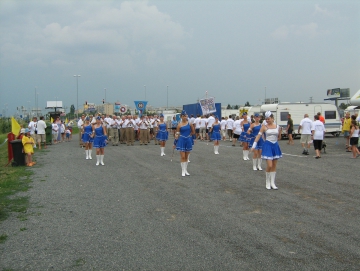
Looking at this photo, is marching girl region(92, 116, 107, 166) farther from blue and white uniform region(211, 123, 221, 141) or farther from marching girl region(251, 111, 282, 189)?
marching girl region(251, 111, 282, 189)

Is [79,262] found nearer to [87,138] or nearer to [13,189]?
[13,189]

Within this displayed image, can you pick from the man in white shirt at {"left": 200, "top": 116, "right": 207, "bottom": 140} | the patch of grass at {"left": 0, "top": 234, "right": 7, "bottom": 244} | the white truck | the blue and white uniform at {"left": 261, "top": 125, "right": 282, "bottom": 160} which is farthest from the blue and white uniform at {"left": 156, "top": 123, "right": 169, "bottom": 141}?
the patch of grass at {"left": 0, "top": 234, "right": 7, "bottom": 244}

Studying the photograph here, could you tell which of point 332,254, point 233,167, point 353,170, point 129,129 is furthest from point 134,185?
point 129,129

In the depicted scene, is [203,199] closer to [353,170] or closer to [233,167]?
[233,167]

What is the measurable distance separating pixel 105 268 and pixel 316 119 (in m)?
15.2

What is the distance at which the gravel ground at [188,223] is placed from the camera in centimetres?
567

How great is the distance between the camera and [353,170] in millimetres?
13742

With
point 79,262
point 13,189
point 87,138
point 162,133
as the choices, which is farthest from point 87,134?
point 79,262

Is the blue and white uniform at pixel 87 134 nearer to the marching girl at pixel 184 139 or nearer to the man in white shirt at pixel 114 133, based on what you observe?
the marching girl at pixel 184 139

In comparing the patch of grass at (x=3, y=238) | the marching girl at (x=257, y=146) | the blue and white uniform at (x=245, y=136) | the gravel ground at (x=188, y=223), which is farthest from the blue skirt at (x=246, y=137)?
the patch of grass at (x=3, y=238)

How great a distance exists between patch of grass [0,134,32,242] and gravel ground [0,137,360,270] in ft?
0.89

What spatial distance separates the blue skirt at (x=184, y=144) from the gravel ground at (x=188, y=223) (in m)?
0.90

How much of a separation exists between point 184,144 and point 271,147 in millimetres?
3513

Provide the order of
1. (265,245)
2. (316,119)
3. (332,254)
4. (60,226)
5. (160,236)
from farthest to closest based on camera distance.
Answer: (316,119) < (60,226) < (160,236) < (265,245) < (332,254)
